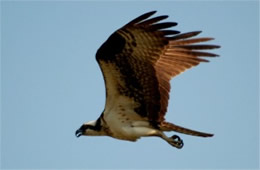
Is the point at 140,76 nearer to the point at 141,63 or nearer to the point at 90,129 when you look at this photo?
the point at 141,63

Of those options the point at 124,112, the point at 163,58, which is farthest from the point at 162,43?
the point at 124,112

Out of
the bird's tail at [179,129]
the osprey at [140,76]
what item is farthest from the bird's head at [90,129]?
the bird's tail at [179,129]

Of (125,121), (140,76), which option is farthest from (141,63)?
(125,121)

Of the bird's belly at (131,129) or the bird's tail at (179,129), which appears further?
the bird's belly at (131,129)

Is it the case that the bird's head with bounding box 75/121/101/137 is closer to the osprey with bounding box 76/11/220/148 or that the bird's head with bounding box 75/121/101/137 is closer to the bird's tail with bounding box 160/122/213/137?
the osprey with bounding box 76/11/220/148

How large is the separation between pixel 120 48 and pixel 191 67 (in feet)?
4.60

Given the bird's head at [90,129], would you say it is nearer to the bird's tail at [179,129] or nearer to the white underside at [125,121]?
the white underside at [125,121]

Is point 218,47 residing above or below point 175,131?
above

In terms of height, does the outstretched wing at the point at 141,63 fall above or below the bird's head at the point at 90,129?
above

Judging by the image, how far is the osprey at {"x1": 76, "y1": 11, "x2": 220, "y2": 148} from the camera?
38.0 feet

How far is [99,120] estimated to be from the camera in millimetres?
12164

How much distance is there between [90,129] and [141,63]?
4.41 feet

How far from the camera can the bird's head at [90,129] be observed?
40.1ft

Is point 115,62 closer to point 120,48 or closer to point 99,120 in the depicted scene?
point 120,48
